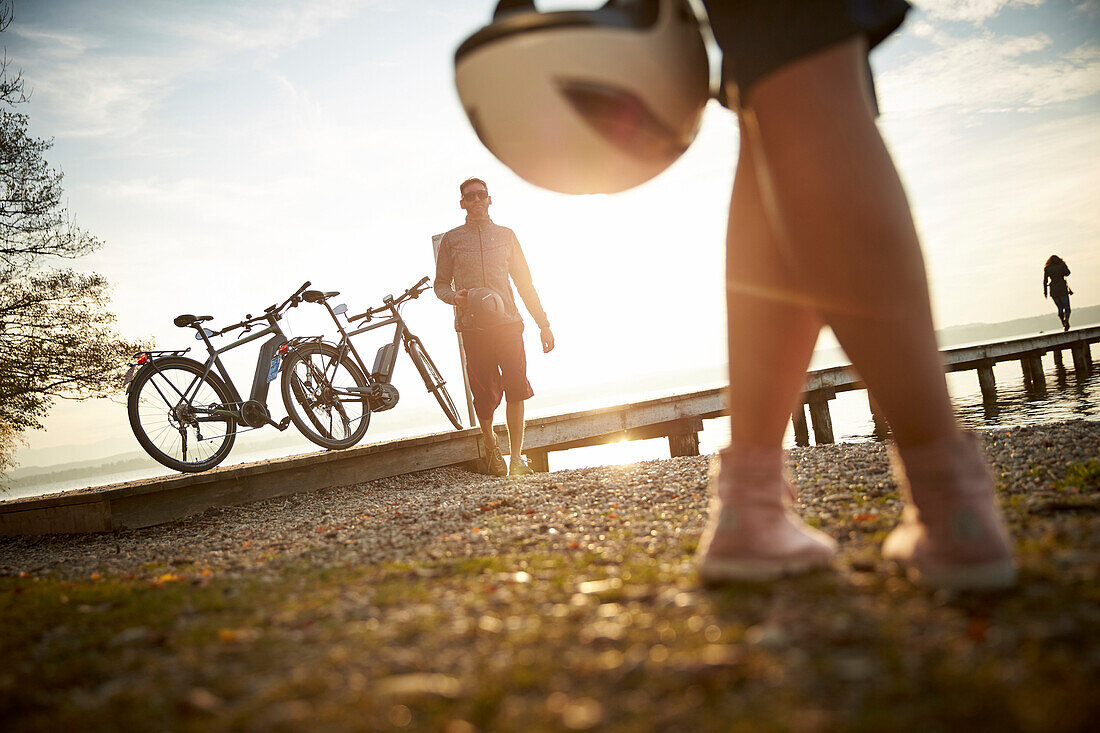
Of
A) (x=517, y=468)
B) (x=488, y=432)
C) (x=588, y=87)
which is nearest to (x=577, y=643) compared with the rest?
(x=588, y=87)

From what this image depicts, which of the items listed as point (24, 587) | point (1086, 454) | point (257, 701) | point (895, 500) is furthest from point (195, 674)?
point (1086, 454)

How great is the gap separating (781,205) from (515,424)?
13.9ft

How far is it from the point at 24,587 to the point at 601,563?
2069mm

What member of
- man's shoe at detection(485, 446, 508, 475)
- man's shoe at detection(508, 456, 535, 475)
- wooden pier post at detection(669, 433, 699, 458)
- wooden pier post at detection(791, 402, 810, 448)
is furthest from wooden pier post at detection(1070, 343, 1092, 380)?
man's shoe at detection(508, 456, 535, 475)

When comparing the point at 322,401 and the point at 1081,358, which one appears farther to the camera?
the point at 1081,358

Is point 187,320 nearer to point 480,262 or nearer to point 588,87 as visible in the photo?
point 480,262

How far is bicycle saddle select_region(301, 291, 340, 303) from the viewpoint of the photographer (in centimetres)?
625

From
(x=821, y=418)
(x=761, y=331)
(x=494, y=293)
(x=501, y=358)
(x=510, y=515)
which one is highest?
(x=494, y=293)

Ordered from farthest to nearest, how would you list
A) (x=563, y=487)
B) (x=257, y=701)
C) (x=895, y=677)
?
(x=563, y=487)
(x=257, y=701)
(x=895, y=677)

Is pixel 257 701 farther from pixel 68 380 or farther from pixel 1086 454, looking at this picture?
pixel 68 380

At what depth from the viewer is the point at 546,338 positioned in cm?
553

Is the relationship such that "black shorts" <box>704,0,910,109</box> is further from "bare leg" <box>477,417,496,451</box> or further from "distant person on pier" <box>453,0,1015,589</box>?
"bare leg" <box>477,417,496,451</box>

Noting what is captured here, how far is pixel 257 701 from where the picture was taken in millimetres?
889

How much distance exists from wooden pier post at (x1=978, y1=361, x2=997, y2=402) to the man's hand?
1816cm
